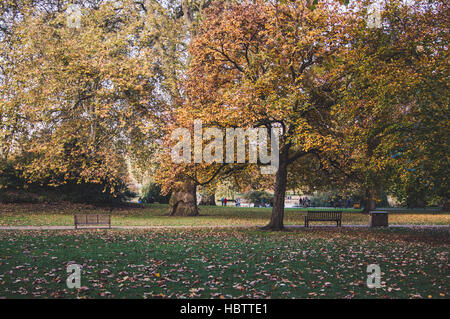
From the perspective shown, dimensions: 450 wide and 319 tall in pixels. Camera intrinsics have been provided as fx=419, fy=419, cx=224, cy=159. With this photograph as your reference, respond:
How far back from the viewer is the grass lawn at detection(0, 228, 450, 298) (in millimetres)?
7906

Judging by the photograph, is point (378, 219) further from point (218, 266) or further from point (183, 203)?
point (218, 266)

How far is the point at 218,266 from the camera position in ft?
34.2

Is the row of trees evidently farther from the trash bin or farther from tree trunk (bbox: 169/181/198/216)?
the trash bin

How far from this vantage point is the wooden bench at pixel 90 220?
19.3 meters

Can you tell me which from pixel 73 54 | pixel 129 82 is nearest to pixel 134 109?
pixel 129 82

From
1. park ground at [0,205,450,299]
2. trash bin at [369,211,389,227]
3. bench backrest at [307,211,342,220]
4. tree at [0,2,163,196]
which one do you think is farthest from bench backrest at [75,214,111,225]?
trash bin at [369,211,389,227]

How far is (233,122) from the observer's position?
691 inches

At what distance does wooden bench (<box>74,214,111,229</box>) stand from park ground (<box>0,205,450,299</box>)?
258 cm

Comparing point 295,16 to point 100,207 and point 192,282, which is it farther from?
point 100,207

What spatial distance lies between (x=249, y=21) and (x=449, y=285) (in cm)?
1399

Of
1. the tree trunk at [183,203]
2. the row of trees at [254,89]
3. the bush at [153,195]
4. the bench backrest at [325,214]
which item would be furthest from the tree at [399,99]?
the bush at [153,195]

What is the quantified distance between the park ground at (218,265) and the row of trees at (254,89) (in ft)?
11.0

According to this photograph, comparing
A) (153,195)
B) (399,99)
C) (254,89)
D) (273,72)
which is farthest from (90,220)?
(153,195)

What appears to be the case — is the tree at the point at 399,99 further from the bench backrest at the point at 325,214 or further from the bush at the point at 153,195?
the bush at the point at 153,195
